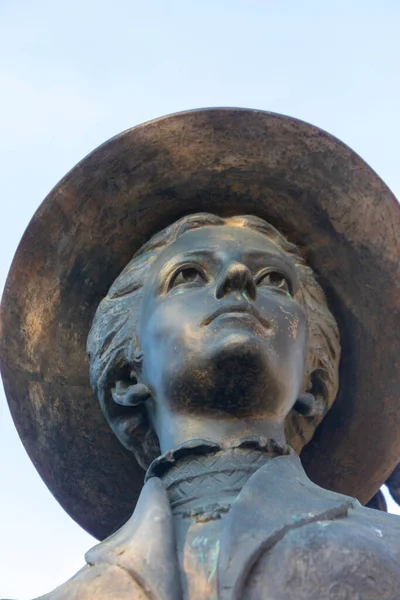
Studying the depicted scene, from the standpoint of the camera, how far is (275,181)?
27.8 ft

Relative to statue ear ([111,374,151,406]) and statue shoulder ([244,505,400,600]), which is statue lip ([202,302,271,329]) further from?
statue shoulder ([244,505,400,600])

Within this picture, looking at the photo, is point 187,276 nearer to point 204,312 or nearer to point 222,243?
point 222,243

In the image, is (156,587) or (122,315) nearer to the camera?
(156,587)

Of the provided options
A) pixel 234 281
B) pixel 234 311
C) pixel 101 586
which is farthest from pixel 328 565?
pixel 234 281

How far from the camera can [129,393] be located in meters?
→ 7.80

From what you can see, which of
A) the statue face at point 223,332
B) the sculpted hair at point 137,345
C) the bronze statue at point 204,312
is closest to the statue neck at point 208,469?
the bronze statue at point 204,312

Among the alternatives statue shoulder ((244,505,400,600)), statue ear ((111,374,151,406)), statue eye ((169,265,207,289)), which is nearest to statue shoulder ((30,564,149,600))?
Result: statue shoulder ((244,505,400,600))

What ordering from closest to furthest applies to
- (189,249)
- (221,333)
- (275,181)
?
(221,333), (189,249), (275,181)

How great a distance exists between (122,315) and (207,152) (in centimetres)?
105

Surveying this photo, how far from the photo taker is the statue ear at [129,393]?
773 centimetres

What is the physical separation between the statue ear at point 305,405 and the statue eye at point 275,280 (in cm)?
56

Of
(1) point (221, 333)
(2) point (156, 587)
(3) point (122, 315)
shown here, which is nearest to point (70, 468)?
(3) point (122, 315)

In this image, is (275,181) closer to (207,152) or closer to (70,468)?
(207,152)

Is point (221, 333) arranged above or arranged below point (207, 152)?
below
